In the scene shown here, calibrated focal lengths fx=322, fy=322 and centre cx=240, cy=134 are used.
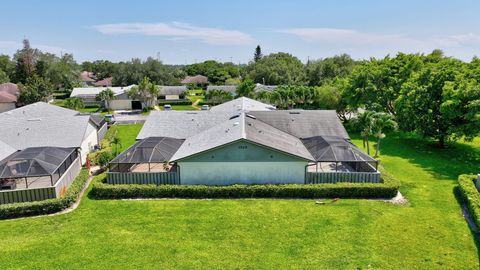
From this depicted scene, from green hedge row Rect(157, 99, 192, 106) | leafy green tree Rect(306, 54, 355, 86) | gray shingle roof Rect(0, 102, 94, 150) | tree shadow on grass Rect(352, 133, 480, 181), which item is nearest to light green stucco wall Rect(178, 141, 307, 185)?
gray shingle roof Rect(0, 102, 94, 150)

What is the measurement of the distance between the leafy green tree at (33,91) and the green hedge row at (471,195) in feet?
225

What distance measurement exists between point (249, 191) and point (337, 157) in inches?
282

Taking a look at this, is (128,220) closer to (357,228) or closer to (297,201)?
(297,201)

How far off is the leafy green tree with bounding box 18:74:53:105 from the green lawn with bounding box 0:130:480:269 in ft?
169

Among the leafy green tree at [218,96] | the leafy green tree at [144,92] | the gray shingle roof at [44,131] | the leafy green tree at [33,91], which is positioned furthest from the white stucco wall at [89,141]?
the leafy green tree at [33,91]

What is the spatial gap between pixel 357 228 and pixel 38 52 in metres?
93.8

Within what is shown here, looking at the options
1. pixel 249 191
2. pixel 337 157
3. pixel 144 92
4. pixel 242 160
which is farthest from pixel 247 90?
Result: pixel 249 191

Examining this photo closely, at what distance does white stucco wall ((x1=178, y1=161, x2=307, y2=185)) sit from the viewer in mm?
22703

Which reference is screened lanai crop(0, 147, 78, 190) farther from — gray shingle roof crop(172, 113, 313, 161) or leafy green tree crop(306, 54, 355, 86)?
leafy green tree crop(306, 54, 355, 86)

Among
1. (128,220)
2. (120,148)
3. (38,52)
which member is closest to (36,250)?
(128,220)

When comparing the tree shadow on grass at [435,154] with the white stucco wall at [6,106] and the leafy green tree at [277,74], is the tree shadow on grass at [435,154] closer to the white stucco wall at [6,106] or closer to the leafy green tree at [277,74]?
the leafy green tree at [277,74]

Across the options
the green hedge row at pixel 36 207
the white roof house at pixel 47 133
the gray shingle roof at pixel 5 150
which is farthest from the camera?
the white roof house at pixel 47 133

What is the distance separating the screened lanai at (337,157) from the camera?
23.5 meters

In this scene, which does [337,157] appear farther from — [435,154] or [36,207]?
[36,207]
